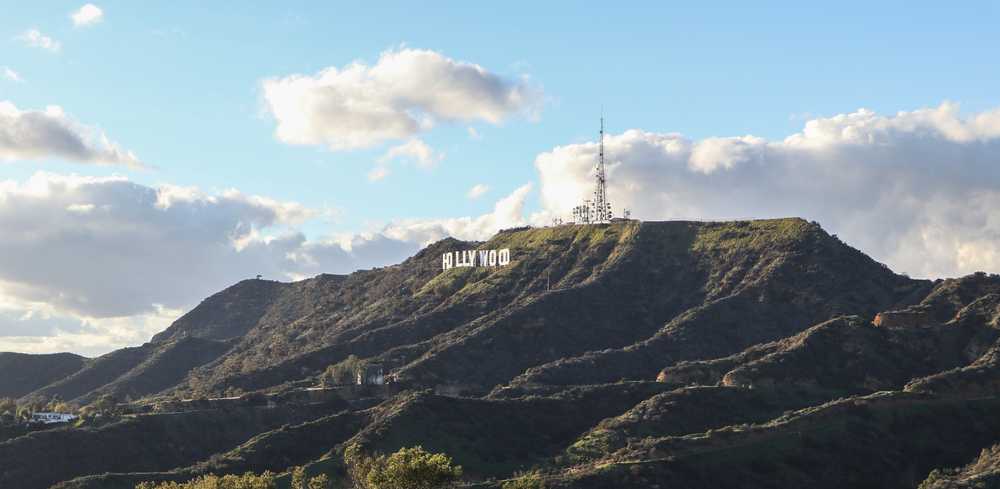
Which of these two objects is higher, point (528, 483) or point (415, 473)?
point (415, 473)

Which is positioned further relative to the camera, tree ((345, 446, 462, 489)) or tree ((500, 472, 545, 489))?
tree ((500, 472, 545, 489))

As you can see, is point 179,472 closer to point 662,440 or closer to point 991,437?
point 662,440

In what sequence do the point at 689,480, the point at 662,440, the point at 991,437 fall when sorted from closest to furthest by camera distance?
the point at 689,480 < the point at 662,440 < the point at 991,437

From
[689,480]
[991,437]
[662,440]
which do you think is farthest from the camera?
[991,437]

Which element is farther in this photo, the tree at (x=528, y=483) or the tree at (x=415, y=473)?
the tree at (x=528, y=483)

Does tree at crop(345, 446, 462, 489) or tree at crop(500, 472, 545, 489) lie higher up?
tree at crop(345, 446, 462, 489)

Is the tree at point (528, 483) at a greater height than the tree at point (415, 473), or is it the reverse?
the tree at point (415, 473)

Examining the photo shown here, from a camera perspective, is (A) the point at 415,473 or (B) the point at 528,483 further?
(B) the point at 528,483

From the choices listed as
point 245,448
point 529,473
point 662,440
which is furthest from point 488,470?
point 245,448

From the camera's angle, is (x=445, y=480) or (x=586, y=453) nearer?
(x=445, y=480)

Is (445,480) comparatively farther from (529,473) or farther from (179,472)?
(179,472)
